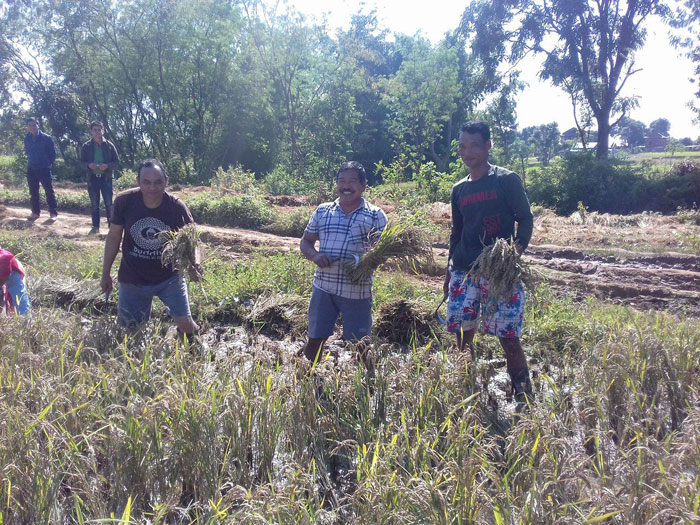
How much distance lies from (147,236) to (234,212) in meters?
8.01

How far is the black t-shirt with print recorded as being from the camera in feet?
13.1

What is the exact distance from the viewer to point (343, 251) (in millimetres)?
3545

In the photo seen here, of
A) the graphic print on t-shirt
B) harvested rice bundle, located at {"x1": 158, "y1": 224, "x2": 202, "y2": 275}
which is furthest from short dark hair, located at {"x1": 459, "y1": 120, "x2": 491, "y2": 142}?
the graphic print on t-shirt

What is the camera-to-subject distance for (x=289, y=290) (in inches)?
237

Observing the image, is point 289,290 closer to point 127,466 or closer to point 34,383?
point 34,383

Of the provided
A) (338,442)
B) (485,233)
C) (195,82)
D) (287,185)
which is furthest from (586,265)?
(195,82)

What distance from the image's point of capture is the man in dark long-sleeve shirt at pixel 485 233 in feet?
10.9

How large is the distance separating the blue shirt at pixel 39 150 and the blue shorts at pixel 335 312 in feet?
28.8

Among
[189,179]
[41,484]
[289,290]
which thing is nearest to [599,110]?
[189,179]

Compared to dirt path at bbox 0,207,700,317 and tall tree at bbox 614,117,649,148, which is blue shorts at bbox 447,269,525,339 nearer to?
dirt path at bbox 0,207,700,317

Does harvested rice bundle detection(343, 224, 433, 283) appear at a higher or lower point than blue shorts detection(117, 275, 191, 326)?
higher

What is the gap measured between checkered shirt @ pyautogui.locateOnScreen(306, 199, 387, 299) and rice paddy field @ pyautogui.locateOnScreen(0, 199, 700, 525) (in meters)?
0.43

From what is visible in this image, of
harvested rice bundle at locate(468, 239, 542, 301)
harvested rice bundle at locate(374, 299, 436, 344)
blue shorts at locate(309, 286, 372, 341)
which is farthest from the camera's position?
harvested rice bundle at locate(374, 299, 436, 344)

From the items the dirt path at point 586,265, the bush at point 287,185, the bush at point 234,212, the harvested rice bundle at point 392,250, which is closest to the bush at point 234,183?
the bush at point 287,185
